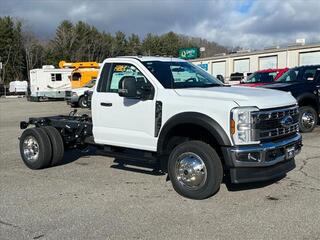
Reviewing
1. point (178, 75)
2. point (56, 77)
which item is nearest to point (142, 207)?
point (178, 75)

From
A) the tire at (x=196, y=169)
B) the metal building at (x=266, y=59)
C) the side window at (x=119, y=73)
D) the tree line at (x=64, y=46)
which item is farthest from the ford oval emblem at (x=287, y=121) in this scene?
the tree line at (x=64, y=46)

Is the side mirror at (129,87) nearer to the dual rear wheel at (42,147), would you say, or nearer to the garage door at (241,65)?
the dual rear wheel at (42,147)

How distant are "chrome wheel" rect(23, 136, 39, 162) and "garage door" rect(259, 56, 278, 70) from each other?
47.8 m

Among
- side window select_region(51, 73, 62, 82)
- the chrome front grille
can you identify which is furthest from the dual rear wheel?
side window select_region(51, 73, 62, 82)

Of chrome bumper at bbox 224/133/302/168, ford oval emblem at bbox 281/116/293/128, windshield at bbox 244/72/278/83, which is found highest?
windshield at bbox 244/72/278/83

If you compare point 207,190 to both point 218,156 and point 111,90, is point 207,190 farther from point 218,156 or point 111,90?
point 111,90

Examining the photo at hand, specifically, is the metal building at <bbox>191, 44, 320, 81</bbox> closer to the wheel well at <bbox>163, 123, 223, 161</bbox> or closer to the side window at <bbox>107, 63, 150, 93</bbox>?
the side window at <bbox>107, 63, 150, 93</bbox>

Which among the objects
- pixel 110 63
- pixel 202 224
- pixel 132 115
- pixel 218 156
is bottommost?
pixel 202 224

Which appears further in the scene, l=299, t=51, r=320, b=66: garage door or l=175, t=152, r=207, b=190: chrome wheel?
l=299, t=51, r=320, b=66: garage door

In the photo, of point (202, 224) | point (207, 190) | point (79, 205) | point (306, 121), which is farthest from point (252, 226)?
point (306, 121)

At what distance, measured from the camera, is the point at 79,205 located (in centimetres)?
614

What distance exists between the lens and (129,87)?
22.2ft

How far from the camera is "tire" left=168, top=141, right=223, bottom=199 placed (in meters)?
6.09

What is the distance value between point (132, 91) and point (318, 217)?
123 inches
